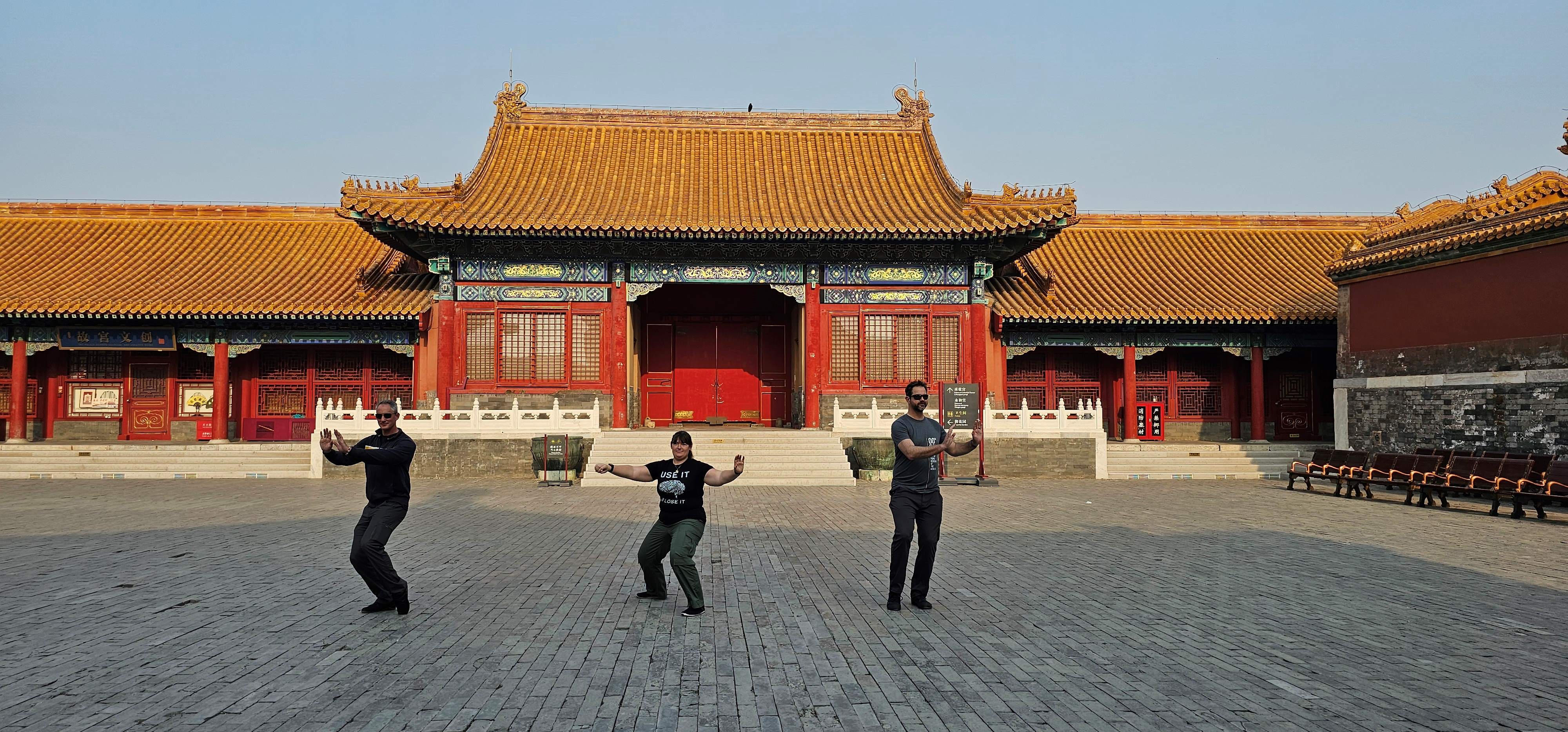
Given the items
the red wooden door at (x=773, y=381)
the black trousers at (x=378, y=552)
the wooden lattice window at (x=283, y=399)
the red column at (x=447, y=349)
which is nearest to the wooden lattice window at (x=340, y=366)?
Answer: the wooden lattice window at (x=283, y=399)

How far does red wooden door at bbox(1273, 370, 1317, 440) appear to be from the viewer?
24.3m

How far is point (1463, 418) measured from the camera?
16.5 metres

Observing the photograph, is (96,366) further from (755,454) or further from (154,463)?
(755,454)

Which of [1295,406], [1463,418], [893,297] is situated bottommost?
[1463,418]

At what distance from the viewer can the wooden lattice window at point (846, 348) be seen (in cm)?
2056

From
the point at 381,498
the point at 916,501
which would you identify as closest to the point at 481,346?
the point at 381,498

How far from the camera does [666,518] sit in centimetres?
682

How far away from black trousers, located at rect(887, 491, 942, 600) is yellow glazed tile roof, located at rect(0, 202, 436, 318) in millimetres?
17408

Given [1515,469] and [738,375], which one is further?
[738,375]

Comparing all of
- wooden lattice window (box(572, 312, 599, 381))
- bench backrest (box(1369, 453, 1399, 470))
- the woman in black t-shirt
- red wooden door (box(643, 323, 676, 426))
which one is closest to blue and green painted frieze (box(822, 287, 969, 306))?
red wooden door (box(643, 323, 676, 426))

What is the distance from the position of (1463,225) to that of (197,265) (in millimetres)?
27501

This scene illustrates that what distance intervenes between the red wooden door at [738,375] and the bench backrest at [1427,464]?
1371 centimetres

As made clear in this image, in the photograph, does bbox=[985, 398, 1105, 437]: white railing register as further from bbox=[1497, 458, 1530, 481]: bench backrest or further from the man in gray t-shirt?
the man in gray t-shirt

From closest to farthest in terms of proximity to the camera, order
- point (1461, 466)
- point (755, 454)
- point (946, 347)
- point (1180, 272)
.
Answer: point (1461, 466), point (755, 454), point (946, 347), point (1180, 272)
